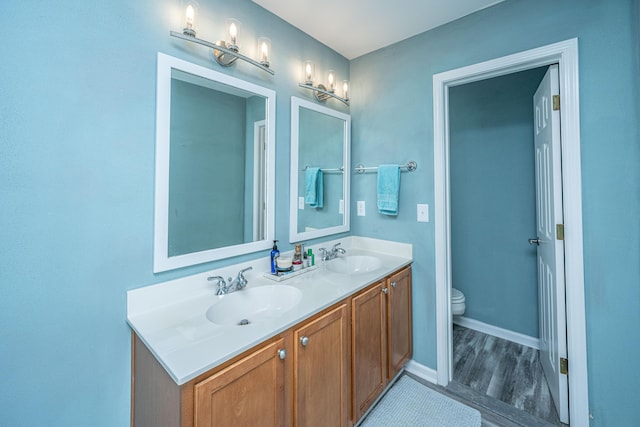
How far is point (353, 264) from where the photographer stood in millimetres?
2059

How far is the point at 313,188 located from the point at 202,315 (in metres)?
1.16

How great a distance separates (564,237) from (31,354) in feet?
8.09

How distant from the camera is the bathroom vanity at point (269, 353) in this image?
80 centimetres

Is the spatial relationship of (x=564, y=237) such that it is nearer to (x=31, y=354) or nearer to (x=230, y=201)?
(x=230, y=201)

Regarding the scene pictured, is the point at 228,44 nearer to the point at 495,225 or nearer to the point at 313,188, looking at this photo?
the point at 313,188

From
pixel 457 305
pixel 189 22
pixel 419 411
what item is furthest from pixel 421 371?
pixel 189 22

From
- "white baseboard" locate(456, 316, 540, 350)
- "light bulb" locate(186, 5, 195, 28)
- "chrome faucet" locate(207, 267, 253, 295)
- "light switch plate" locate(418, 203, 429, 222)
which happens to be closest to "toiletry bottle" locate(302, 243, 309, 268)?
"chrome faucet" locate(207, 267, 253, 295)

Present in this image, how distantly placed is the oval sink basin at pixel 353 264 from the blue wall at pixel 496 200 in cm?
124

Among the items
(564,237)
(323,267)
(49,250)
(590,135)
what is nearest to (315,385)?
(323,267)

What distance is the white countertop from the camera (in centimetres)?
81

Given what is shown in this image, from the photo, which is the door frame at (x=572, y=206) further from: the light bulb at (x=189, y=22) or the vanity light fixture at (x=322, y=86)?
the light bulb at (x=189, y=22)

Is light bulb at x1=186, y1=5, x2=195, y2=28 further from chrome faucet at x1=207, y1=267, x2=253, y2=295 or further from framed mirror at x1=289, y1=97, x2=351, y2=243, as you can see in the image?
chrome faucet at x1=207, y1=267, x2=253, y2=295

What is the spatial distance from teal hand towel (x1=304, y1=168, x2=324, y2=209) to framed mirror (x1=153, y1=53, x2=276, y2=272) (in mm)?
327

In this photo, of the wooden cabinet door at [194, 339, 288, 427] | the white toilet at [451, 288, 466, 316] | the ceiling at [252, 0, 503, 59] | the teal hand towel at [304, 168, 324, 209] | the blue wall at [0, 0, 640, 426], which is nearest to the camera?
the wooden cabinet door at [194, 339, 288, 427]
